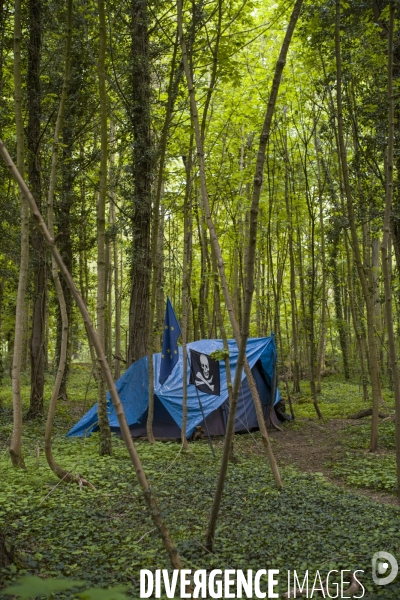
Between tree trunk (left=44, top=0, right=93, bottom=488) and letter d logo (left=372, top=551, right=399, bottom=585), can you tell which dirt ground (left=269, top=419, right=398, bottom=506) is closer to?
letter d logo (left=372, top=551, right=399, bottom=585)

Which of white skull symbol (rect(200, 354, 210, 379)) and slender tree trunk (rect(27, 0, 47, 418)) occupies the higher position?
slender tree trunk (rect(27, 0, 47, 418))

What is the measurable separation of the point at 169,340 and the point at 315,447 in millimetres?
3728

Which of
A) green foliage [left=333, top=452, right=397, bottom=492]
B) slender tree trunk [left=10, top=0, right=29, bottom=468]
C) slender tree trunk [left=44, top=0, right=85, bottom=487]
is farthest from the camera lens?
green foliage [left=333, top=452, right=397, bottom=492]

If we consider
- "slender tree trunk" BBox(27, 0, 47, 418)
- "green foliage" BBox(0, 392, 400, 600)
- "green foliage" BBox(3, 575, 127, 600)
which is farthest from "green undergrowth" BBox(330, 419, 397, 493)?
"slender tree trunk" BBox(27, 0, 47, 418)

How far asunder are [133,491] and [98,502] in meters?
0.46

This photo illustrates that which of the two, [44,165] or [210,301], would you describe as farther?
[210,301]

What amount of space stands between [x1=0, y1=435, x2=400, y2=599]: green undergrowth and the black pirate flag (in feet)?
3.56

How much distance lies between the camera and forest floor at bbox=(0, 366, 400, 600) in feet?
11.8

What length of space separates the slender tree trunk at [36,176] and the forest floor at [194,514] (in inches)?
99.1

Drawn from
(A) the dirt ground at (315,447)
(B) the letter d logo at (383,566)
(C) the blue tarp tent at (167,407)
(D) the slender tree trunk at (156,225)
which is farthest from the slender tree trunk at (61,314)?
(C) the blue tarp tent at (167,407)

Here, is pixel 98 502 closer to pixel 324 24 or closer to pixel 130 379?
pixel 130 379

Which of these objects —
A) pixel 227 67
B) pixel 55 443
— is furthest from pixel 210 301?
pixel 227 67

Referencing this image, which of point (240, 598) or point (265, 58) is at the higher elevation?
point (265, 58)

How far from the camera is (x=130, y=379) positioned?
10414mm
